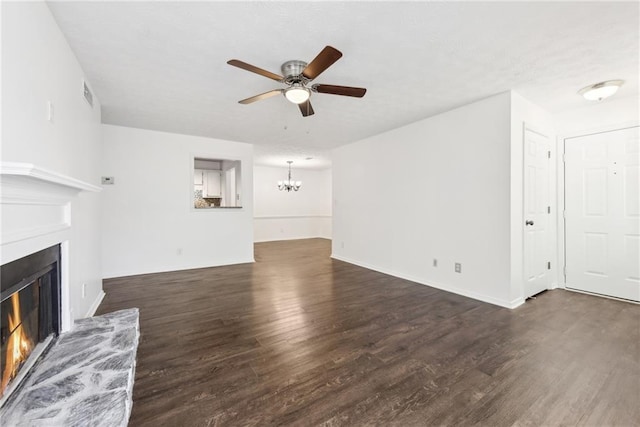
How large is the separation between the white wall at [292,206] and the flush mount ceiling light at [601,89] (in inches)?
276

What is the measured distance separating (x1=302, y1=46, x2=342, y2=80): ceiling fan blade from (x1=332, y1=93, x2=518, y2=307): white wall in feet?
7.77

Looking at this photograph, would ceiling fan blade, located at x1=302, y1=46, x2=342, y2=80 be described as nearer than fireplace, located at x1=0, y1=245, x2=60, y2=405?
No

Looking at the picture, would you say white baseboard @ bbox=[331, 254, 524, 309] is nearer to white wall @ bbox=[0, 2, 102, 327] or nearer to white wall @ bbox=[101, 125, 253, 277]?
white wall @ bbox=[101, 125, 253, 277]

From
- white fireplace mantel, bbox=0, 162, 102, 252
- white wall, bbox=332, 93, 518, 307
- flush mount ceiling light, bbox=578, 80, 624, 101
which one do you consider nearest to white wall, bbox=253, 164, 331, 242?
white wall, bbox=332, 93, 518, 307

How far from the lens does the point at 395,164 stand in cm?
459

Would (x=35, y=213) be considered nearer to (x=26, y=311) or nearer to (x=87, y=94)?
(x=26, y=311)

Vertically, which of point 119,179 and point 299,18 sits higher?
point 299,18

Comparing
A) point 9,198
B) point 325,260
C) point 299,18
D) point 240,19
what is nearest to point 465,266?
point 325,260

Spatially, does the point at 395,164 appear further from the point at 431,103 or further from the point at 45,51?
the point at 45,51

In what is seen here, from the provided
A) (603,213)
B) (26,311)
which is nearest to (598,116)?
(603,213)

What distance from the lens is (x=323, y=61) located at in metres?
1.95

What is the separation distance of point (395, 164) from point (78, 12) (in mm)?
4071

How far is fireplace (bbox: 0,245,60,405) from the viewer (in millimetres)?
1325

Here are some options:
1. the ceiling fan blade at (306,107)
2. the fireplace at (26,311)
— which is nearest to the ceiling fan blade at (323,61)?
the ceiling fan blade at (306,107)
